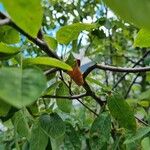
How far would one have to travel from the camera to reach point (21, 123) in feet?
2.50

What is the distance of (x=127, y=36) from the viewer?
9.52 feet

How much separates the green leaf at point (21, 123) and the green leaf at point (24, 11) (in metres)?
0.42

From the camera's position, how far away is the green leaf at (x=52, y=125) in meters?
0.71

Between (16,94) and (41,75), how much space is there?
3.7 inches

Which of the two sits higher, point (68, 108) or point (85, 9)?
point (85, 9)

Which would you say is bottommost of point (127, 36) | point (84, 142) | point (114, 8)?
point (84, 142)

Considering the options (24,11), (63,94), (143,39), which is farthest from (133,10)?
(63,94)

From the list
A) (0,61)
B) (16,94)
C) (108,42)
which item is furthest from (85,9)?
(16,94)

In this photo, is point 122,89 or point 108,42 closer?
point 108,42

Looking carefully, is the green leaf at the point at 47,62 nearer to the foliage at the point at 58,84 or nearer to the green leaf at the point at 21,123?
the foliage at the point at 58,84

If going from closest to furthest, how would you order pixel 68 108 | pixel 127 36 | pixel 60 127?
pixel 60 127 < pixel 68 108 < pixel 127 36

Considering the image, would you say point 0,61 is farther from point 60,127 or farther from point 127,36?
point 127,36

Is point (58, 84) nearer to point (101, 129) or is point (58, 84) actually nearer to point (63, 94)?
point (63, 94)

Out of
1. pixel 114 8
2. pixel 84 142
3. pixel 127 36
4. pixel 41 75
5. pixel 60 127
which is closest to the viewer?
pixel 114 8
